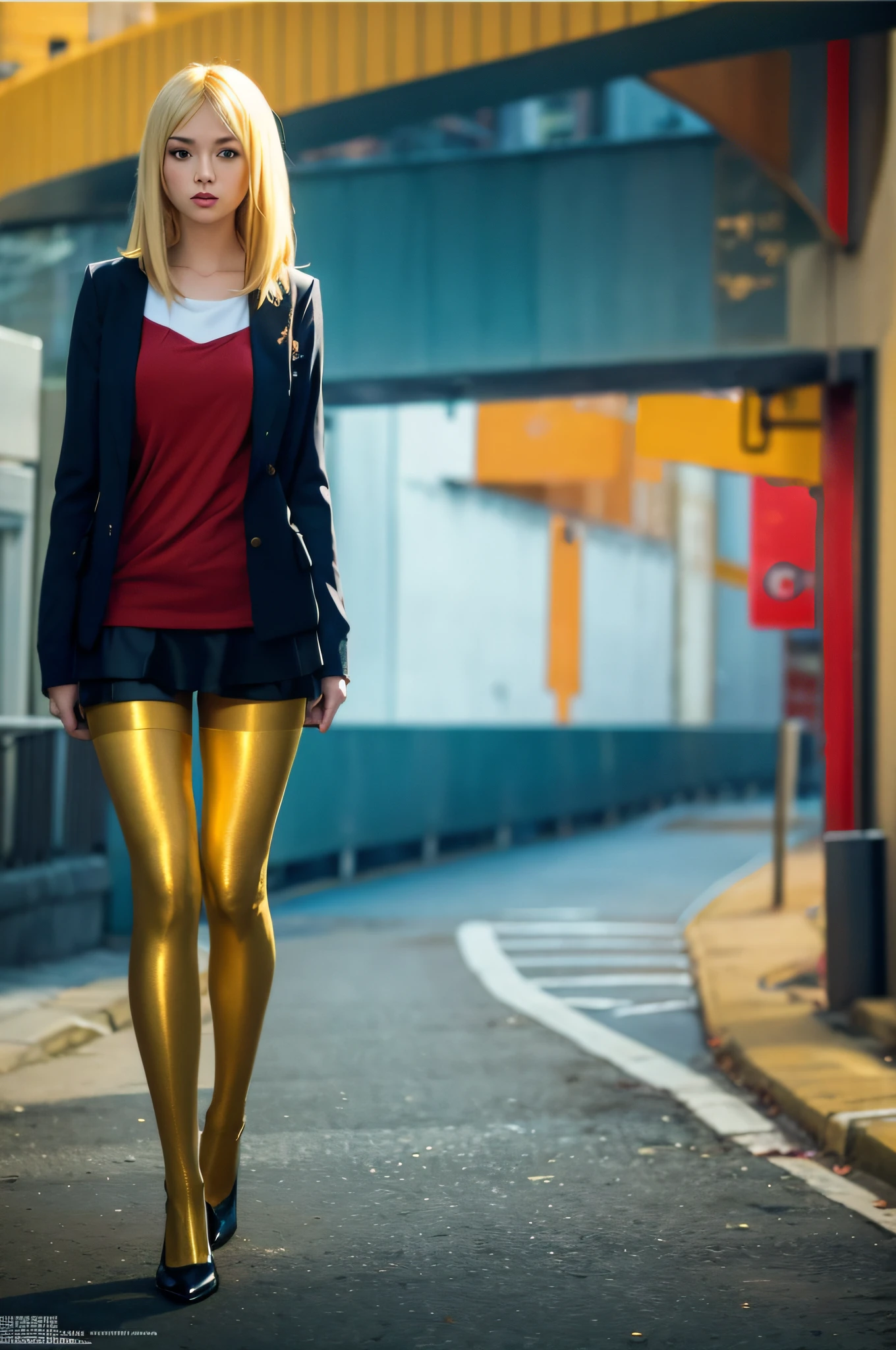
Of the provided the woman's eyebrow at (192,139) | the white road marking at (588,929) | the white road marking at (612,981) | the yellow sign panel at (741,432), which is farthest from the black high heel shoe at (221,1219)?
the white road marking at (588,929)

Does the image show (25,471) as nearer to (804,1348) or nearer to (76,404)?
(76,404)

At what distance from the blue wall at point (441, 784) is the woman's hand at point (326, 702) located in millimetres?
5586

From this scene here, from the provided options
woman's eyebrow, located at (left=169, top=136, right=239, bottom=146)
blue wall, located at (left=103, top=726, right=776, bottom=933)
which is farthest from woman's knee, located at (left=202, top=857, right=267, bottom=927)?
blue wall, located at (left=103, top=726, right=776, bottom=933)

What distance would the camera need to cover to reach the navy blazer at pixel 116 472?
3492 mm

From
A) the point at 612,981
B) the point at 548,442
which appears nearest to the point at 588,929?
the point at 612,981

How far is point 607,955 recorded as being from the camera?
9922 mm

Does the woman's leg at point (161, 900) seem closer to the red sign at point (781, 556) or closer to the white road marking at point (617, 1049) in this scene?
the white road marking at point (617, 1049)

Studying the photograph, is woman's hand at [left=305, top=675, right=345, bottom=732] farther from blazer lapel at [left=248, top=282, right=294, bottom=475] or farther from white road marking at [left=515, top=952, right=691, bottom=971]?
white road marking at [left=515, top=952, right=691, bottom=971]

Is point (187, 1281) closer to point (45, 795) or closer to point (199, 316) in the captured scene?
point (199, 316)

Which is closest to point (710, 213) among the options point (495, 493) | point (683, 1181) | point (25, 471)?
point (25, 471)

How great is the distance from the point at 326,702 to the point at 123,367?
744 millimetres

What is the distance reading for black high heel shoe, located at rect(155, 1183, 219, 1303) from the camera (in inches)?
131

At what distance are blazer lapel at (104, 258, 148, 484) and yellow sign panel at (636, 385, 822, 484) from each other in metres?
6.14

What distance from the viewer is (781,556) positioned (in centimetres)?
1315
